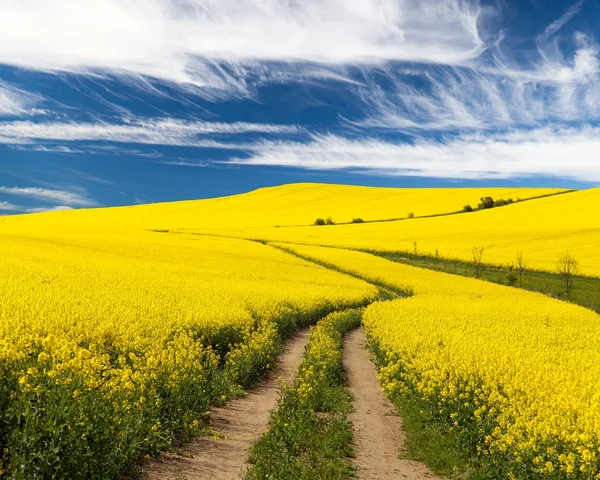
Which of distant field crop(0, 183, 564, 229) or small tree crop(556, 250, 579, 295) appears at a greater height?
distant field crop(0, 183, 564, 229)

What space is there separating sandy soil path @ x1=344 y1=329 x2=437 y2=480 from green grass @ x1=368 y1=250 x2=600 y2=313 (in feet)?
92.2

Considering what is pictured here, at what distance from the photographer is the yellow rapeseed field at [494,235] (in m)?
54.7

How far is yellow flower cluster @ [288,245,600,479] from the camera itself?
7.48 m

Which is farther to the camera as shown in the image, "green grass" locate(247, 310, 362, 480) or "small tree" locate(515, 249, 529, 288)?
"small tree" locate(515, 249, 529, 288)

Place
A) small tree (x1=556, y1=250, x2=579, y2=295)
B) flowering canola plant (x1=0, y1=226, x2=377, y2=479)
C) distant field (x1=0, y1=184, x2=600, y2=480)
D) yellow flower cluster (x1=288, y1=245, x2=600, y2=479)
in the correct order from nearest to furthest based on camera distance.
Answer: flowering canola plant (x1=0, y1=226, x2=377, y2=479) < distant field (x1=0, y1=184, x2=600, y2=480) < yellow flower cluster (x1=288, y1=245, x2=600, y2=479) < small tree (x1=556, y1=250, x2=579, y2=295)

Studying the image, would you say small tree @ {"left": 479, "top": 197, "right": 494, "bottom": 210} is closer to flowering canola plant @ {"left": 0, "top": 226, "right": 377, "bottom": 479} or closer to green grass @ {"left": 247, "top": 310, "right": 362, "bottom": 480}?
flowering canola plant @ {"left": 0, "top": 226, "right": 377, "bottom": 479}

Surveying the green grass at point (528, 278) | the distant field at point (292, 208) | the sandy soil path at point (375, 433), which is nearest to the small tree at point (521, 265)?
the green grass at point (528, 278)

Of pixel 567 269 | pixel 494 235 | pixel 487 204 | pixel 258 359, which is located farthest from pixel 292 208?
pixel 258 359

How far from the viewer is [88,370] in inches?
292

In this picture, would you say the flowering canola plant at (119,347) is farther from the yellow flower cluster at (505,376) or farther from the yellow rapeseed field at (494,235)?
the yellow rapeseed field at (494,235)

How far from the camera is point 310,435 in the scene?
8688 millimetres

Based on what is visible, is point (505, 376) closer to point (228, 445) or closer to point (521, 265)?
point (228, 445)

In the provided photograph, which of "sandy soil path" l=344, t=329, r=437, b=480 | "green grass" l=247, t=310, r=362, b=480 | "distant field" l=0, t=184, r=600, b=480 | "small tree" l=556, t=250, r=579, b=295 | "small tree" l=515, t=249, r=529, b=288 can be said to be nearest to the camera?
"distant field" l=0, t=184, r=600, b=480

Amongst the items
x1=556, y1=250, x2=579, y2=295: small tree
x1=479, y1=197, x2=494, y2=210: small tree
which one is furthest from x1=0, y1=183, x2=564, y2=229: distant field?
x1=556, y1=250, x2=579, y2=295: small tree
